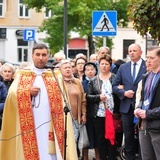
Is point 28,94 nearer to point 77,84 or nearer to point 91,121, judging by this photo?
point 77,84

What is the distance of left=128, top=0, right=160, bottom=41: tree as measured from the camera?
8.22 meters

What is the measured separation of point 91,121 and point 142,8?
2.13 metres

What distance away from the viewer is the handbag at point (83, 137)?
8648mm

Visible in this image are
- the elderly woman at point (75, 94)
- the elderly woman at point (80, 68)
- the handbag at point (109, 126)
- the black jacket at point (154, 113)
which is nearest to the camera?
the black jacket at point (154, 113)

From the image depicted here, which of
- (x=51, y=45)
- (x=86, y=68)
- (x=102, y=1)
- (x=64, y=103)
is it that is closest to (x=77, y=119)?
(x=86, y=68)

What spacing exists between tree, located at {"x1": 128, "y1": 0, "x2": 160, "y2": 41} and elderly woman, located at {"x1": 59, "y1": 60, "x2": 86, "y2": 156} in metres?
1.42

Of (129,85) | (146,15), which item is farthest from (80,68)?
(146,15)

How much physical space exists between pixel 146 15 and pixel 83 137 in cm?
236

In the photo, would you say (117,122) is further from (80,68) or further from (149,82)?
(149,82)

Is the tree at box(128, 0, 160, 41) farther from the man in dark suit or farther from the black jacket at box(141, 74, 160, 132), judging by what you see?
the black jacket at box(141, 74, 160, 132)

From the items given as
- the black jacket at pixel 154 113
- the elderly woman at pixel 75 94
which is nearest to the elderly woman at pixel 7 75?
the elderly woman at pixel 75 94

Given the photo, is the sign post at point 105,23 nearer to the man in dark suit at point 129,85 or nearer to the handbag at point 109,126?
the man in dark suit at point 129,85

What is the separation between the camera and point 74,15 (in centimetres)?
2342

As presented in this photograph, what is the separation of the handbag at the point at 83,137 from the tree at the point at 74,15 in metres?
13.7
